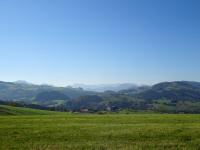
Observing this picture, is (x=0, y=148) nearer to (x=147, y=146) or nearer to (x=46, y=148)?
(x=46, y=148)

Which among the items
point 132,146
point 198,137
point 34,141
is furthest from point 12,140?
point 198,137

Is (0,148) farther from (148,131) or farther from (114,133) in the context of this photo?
(148,131)

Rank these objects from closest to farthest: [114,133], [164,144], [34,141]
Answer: [164,144], [34,141], [114,133]

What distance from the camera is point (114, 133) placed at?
3275 cm

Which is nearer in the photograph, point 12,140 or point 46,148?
point 46,148

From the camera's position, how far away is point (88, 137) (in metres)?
30.5

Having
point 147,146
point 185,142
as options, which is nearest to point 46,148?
point 147,146

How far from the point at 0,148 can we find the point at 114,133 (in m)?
12.3

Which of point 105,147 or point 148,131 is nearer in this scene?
point 105,147

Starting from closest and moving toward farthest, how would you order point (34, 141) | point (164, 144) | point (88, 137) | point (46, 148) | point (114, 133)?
point (46, 148)
point (164, 144)
point (34, 141)
point (88, 137)
point (114, 133)

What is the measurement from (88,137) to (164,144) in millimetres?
7705

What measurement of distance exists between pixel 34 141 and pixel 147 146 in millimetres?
10113

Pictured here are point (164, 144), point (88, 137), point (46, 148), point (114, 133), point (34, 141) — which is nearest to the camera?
point (46, 148)

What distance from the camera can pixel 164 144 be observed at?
86.7ft
